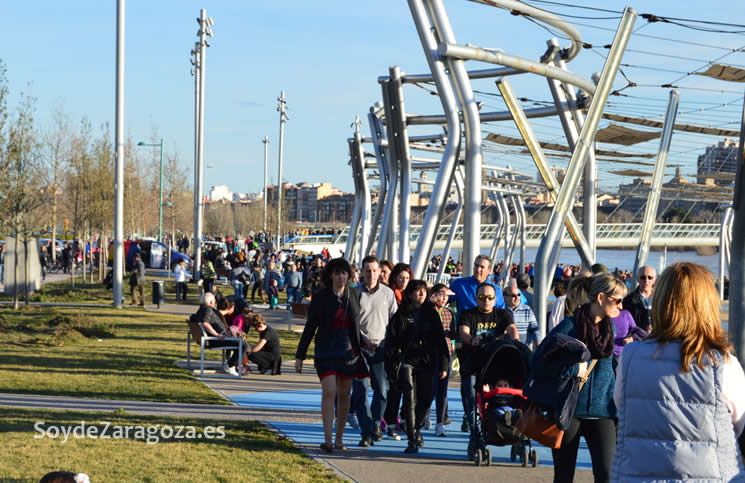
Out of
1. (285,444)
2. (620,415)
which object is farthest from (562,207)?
(620,415)

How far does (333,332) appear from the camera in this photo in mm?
8297

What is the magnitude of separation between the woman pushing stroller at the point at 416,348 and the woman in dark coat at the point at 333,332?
58 cm

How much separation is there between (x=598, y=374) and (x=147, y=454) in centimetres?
395

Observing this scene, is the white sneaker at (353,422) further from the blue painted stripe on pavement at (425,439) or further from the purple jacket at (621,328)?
the purple jacket at (621,328)

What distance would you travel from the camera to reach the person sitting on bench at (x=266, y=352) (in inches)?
542

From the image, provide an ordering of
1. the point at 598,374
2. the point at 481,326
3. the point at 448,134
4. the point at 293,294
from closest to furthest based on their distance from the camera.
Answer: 1. the point at 598,374
2. the point at 481,326
3. the point at 448,134
4. the point at 293,294

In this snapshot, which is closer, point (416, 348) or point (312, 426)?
point (416, 348)

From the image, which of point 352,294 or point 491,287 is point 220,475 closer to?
point 352,294

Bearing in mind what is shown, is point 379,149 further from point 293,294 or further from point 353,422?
point 353,422

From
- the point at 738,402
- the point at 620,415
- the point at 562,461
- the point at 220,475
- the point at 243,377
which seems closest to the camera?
the point at 738,402

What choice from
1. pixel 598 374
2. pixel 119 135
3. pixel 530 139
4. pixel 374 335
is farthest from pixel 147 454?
pixel 119 135

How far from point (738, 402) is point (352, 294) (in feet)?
16.5

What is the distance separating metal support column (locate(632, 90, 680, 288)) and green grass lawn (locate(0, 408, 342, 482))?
539 inches

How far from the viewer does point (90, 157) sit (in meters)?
37.2
